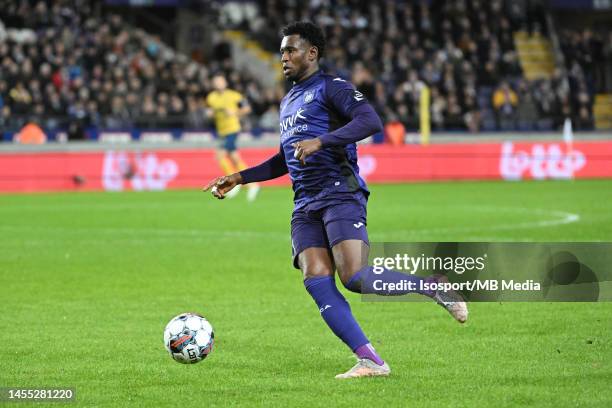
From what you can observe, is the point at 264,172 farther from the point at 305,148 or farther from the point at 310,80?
the point at 305,148

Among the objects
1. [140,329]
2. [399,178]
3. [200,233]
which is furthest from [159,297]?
[399,178]

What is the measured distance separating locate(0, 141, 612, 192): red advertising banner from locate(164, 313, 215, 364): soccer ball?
794 inches

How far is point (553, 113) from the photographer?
36031mm

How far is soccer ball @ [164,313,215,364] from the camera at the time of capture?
7137mm

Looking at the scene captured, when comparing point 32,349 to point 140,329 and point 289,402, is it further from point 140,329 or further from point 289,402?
point 289,402

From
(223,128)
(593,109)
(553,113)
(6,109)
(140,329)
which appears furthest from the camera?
(593,109)

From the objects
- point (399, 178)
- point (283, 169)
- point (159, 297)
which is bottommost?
point (399, 178)

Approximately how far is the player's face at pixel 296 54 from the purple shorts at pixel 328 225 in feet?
2.87

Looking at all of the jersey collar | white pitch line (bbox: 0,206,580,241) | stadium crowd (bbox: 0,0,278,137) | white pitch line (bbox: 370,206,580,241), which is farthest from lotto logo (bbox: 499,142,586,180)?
the jersey collar

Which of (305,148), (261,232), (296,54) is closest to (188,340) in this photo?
(305,148)

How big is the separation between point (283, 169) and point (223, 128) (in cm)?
1716

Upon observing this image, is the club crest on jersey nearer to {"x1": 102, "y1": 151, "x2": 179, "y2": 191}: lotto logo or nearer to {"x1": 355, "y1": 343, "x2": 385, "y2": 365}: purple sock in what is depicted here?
{"x1": 355, "y1": 343, "x2": 385, "y2": 365}: purple sock

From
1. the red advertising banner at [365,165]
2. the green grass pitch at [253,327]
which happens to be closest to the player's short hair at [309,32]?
the green grass pitch at [253,327]

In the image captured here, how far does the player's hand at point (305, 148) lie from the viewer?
654 centimetres
